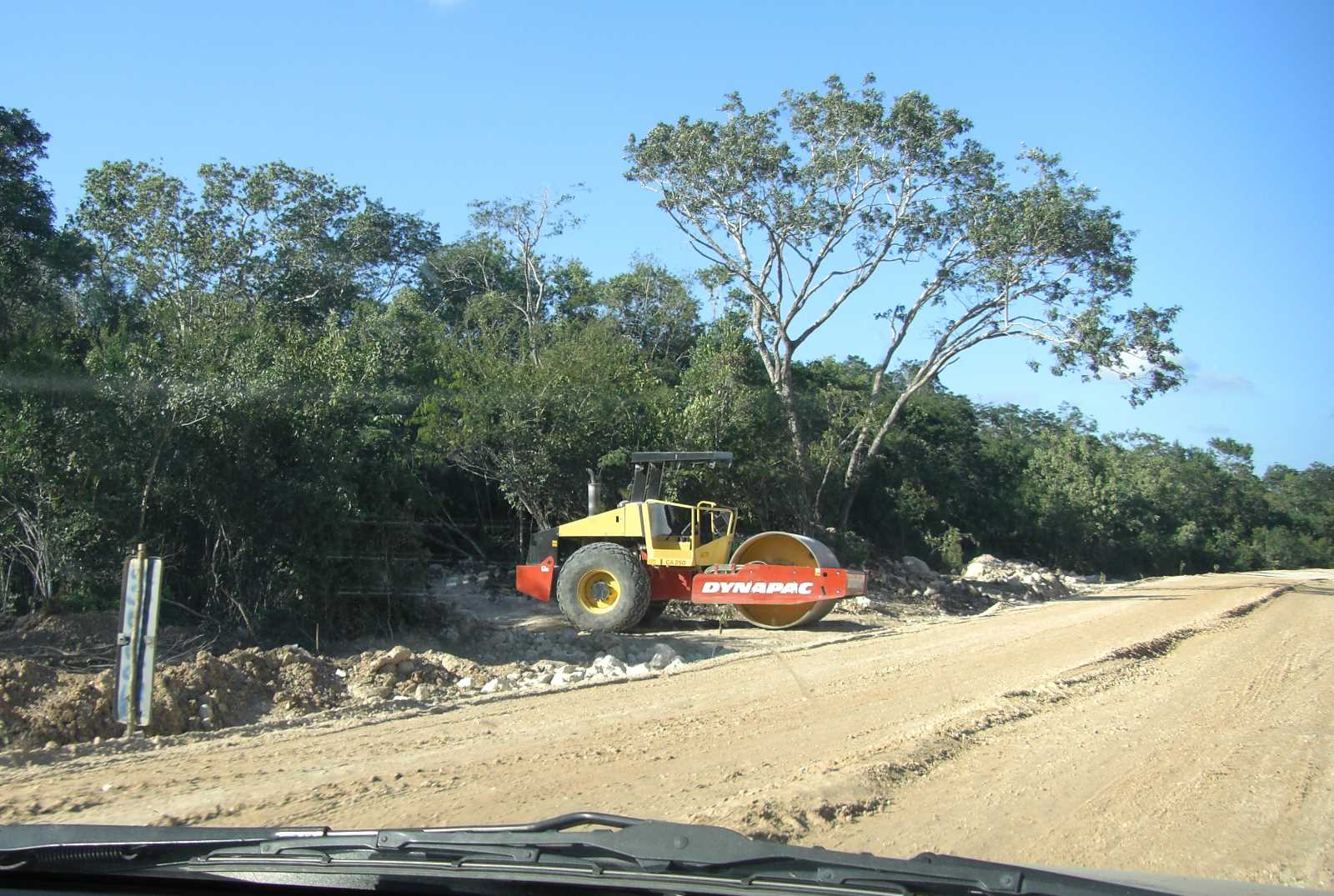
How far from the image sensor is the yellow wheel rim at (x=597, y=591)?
51.9 feet

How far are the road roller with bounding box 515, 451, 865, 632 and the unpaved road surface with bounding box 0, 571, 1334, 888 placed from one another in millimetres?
4276

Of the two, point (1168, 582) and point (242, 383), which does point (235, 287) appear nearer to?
point (242, 383)

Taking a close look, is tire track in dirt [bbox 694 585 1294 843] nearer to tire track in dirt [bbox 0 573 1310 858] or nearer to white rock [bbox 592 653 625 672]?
tire track in dirt [bbox 0 573 1310 858]

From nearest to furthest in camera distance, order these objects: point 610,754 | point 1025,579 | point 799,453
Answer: point 610,754, point 799,453, point 1025,579

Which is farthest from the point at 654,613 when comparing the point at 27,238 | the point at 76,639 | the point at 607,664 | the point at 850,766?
the point at 27,238

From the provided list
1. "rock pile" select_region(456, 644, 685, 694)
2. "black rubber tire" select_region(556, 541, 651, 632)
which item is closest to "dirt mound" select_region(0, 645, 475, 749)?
"rock pile" select_region(456, 644, 685, 694)

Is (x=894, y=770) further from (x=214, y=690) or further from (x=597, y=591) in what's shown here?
(x=597, y=591)

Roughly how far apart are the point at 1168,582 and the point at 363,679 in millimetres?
27293

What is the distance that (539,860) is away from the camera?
3.38 meters

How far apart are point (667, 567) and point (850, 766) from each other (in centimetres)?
947

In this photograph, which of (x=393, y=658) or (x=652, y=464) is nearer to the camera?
(x=393, y=658)

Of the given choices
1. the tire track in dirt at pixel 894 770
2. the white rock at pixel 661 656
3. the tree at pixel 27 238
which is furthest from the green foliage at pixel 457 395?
the tire track in dirt at pixel 894 770

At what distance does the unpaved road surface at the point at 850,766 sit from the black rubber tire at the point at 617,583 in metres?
4.30

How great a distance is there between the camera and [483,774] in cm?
668
